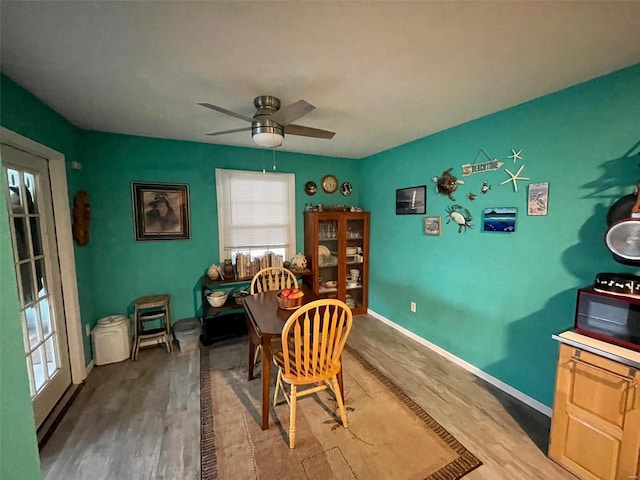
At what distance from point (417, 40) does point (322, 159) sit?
102 inches

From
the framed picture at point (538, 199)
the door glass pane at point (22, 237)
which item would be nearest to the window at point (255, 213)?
the door glass pane at point (22, 237)

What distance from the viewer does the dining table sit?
1778 mm

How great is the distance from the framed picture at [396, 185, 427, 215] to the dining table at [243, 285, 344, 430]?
5.43 feet

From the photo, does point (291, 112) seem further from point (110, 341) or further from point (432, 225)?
point (110, 341)

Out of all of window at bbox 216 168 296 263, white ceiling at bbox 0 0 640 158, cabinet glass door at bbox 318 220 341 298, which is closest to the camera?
white ceiling at bbox 0 0 640 158

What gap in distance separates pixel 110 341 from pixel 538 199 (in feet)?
13.2

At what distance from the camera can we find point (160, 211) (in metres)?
3.05

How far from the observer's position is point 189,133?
2.82 m

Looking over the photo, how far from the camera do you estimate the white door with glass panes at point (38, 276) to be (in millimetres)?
1811

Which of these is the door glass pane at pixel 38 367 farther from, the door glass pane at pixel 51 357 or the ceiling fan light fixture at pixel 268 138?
the ceiling fan light fixture at pixel 268 138

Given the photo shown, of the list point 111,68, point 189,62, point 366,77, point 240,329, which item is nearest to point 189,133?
point 111,68

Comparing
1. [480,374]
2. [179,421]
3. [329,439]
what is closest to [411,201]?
[480,374]

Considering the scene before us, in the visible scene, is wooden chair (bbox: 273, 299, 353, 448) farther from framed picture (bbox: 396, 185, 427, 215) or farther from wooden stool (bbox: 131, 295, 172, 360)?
framed picture (bbox: 396, 185, 427, 215)

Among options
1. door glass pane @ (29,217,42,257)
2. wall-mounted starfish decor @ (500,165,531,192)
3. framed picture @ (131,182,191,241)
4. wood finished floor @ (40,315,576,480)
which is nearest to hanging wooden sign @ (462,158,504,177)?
wall-mounted starfish decor @ (500,165,531,192)
